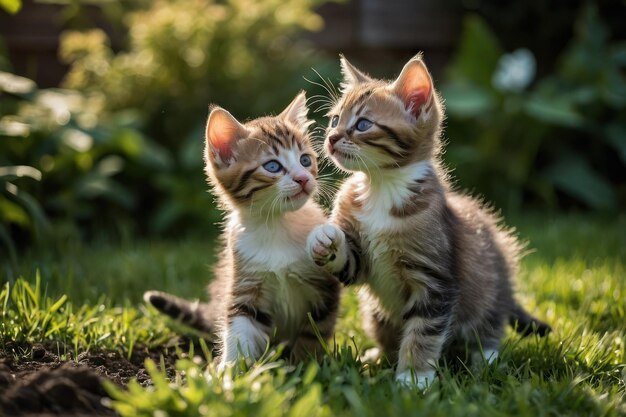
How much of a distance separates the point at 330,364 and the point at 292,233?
0.59 m

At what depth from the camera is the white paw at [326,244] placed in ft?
8.36

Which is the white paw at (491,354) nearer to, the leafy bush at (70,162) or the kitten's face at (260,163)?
the kitten's face at (260,163)

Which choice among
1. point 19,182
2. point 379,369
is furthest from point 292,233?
point 19,182

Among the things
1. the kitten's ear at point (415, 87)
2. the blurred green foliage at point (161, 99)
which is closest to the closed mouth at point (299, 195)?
the kitten's ear at point (415, 87)

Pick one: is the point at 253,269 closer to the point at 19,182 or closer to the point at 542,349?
the point at 542,349

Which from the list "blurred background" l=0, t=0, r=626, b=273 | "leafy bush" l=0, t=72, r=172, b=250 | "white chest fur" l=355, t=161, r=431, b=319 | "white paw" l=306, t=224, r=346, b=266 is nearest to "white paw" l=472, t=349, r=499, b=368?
"white chest fur" l=355, t=161, r=431, b=319

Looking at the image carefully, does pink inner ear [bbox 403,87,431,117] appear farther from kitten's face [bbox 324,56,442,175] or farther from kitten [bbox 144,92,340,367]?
kitten [bbox 144,92,340,367]

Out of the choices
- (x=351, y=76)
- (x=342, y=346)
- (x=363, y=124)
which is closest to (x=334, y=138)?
(x=363, y=124)

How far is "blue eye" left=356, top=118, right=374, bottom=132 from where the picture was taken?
2.69 metres

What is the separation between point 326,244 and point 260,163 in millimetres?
447

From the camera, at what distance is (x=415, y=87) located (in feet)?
8.91

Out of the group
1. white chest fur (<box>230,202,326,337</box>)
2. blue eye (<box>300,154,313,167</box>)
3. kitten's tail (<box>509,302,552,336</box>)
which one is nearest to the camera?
white chest fur (<box>230,202,326,337</box>)

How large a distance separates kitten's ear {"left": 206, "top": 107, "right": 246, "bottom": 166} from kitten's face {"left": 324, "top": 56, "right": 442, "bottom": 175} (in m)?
0.36

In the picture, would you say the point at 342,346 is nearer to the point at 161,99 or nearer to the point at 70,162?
the point at 70,162
